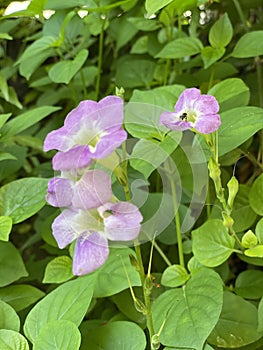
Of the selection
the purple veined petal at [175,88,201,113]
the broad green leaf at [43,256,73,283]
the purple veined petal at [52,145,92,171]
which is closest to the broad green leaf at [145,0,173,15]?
the purple veined petal at [175,88,201,113]

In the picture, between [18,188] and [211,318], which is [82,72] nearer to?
[18,188]

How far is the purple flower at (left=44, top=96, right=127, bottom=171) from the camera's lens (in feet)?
1.40

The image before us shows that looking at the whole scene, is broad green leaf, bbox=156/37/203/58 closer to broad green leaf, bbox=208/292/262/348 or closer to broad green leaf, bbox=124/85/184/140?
broad green leaf, bbox=124/85/184/140

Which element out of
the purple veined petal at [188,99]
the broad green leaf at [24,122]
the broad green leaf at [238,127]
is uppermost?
the purple veined petal at [188,99]

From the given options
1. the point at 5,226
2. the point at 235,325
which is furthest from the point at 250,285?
the point at 5,226

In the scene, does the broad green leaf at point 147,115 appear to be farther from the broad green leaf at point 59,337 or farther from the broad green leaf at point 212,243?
the broad green leaf at point 59,337

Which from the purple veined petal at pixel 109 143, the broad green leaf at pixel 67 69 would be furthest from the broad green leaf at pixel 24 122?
the purple veined petal at pixel 109 143

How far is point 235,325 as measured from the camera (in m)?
0.63

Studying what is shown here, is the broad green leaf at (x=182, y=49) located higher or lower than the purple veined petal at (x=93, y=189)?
lower

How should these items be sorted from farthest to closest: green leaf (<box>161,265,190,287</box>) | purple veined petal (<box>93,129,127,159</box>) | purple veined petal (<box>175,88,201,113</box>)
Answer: green leaf (<box>161,265,190,287</box>) → purple veined petal (<box>175,88,201,113</box>) → purple veined petal (<box>93,129,127,159</box>)

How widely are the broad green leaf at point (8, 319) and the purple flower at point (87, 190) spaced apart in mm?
229

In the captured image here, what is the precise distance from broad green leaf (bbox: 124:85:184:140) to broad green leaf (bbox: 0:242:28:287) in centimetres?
21

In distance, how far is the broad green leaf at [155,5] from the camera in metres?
0.57

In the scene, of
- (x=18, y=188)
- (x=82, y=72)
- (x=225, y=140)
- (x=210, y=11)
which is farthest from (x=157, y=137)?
(x=210, y=11)
